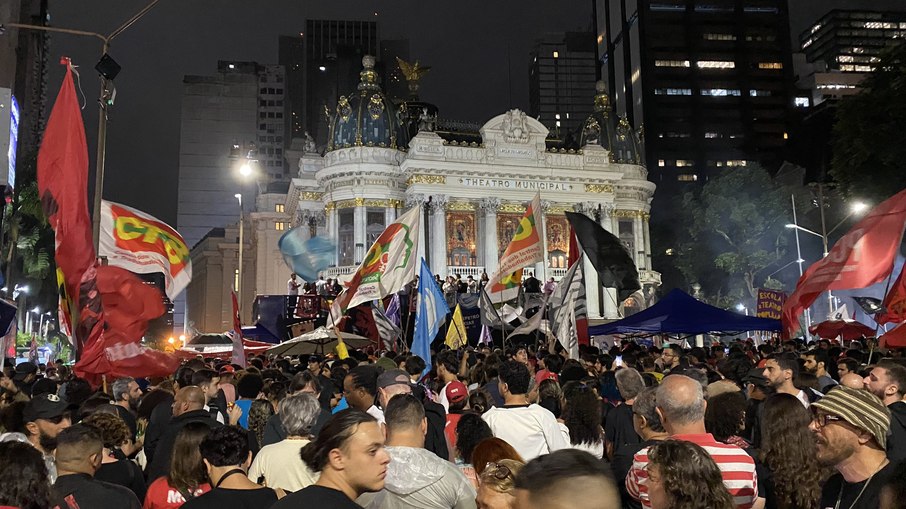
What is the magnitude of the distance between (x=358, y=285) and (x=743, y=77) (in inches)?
3577

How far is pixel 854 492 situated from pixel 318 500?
2.68 m

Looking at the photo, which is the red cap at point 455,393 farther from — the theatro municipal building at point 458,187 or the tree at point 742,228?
the tree at point 742,228

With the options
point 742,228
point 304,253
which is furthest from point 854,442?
point 742,228

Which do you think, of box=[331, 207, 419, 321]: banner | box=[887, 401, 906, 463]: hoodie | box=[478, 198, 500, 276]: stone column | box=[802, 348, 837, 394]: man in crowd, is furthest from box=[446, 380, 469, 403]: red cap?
box=[478, 198, 500, 276]: stone column

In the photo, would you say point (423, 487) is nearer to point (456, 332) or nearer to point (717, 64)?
point (456, 332)

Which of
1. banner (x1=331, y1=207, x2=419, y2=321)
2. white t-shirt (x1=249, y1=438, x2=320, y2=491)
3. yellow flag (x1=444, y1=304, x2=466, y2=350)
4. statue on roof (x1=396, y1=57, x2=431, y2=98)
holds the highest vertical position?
statue on roof (x1=396, y1=57, x2=431, y2=98)

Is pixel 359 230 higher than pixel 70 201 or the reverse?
higher

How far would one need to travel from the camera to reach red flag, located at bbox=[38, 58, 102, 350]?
1063 cm

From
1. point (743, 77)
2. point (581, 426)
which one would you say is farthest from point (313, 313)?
point (743, 77)

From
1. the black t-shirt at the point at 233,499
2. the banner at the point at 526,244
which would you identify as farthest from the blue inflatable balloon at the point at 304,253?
the black t-shirt at the point at 233,499

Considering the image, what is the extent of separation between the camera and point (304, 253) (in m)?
30.4

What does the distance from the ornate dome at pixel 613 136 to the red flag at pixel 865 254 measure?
1924 inches

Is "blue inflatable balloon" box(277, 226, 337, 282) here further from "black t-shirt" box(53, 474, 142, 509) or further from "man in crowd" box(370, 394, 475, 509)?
"man in crowd" box(370, 394, 475, 509)

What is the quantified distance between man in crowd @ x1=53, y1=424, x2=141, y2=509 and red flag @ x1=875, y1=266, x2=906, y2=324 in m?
11.3
